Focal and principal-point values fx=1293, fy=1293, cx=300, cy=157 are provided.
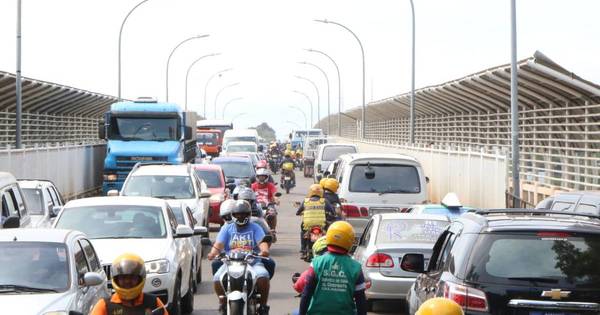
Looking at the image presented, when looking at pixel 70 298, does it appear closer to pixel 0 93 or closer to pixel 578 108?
pixel 578 108

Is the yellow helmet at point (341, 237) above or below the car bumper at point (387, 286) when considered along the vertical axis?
above

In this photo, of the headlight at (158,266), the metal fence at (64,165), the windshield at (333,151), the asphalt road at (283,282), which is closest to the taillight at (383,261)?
the asphalt road at (283,282)

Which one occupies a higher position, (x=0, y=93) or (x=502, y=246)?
(x=0, y=93)

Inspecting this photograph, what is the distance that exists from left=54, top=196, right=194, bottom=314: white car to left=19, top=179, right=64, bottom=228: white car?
174 inches

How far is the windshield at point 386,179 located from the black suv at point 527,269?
1371 cm

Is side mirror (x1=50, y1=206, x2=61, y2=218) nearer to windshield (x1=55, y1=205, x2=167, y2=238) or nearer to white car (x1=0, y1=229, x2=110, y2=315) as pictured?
windshield (x1=55, y1=205, x2=167, y2=238)

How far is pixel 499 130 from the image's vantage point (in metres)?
41.3

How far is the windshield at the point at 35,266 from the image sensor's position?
10.4 m

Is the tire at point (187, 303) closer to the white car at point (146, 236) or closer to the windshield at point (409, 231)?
the white car at point (146, 236)

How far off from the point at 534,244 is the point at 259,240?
435cm

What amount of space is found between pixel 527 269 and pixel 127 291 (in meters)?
2.63

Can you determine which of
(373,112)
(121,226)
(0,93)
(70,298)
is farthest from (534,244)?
(373,112)

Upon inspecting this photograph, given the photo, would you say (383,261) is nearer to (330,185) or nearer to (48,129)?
(330,185)

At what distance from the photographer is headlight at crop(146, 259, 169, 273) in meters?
13.8
